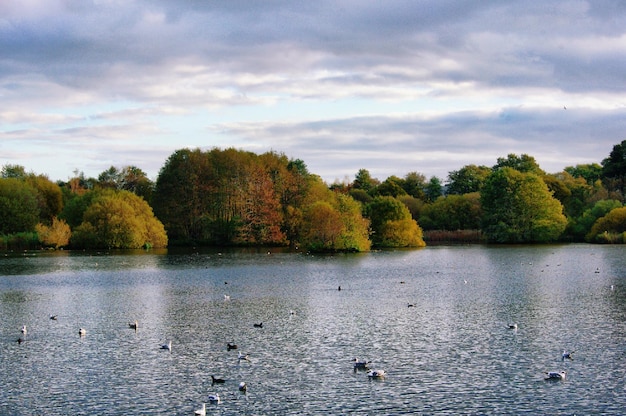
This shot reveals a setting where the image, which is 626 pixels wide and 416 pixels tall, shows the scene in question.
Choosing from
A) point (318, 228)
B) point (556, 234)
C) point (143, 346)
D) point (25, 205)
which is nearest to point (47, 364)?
point (143, 346)

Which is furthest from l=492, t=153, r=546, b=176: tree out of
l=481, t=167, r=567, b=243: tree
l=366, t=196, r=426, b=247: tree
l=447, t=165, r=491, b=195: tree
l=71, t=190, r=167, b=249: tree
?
l=71, t=190, r=167, b=249: tree

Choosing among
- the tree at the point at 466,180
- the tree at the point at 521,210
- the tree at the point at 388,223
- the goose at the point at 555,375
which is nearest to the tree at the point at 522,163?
the tree at the point at 466,180

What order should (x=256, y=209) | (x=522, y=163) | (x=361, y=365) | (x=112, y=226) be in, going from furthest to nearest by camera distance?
1. (x=522, y=163)
2. (x=256, y=209)
3. (x=112, y=226)
4. (x=361, y=365)

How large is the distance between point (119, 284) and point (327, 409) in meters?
33.7

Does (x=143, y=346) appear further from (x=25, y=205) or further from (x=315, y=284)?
(x=25, y=205)

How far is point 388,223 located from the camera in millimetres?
92062

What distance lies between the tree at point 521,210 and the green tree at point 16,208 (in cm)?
6785

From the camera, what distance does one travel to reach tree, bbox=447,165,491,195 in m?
142

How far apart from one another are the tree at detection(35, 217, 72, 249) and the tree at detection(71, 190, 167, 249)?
1302 mm

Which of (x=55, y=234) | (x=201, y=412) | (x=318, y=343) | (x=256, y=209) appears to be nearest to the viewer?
(x=201, y=412)

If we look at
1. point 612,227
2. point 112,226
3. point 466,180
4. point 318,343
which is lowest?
point 318,343

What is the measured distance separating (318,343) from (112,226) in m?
72.4

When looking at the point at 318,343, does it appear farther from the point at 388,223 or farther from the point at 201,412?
the point at 388,223

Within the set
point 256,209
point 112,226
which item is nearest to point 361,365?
point 112,226
